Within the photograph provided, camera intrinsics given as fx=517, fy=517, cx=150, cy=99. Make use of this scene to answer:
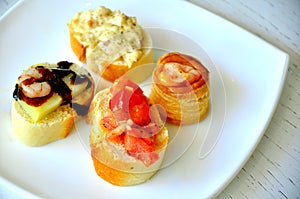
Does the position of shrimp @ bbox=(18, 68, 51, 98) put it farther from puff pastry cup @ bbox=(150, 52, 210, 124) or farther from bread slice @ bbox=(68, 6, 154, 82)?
puff pastry cup @ bbox=(150, 52, 210, 124)

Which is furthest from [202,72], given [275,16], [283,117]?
[275,16]

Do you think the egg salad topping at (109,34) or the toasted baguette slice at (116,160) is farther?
the egg salad topping at (109,34)

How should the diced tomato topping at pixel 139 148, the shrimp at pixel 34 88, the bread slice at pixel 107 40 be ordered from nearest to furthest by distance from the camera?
the diced tomato topping at pixel 139 148
the shrimp at pixel 34 88
the bread slice at pixel 107 40

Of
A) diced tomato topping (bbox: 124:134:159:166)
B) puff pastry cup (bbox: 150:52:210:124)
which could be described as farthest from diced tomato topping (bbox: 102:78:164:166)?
puff pastry cup (bbox: 150:52:210:124)

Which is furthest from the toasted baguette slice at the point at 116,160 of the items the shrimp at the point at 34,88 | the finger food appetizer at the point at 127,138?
the shrimp at the point at 34,88

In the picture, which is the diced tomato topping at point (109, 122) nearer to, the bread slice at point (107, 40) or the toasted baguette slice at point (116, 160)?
the toasted baguette slice at point (116, 160)
